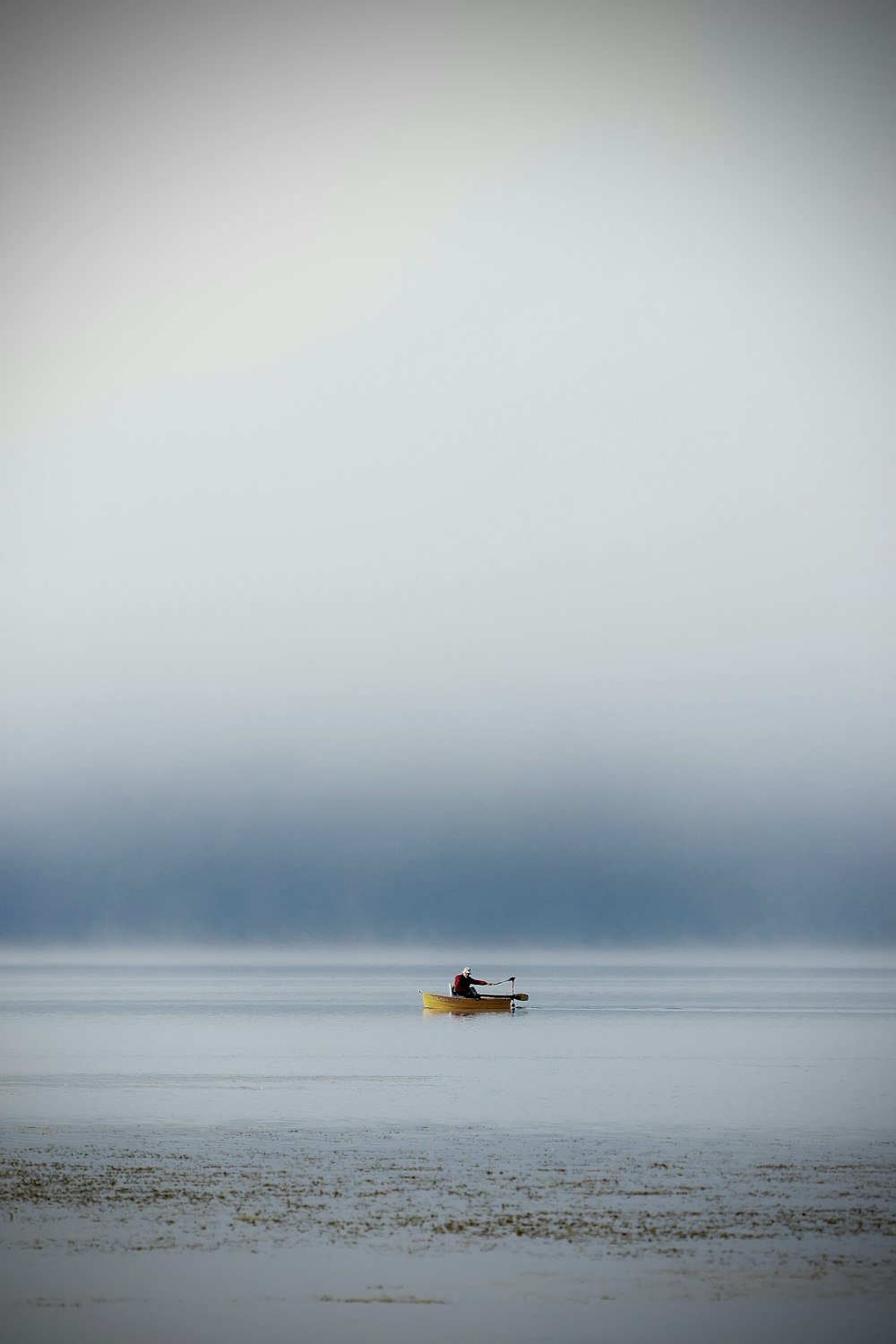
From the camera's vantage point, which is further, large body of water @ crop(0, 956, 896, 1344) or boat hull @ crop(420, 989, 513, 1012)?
boat hull @ crop(420, 989, 513, 1012)

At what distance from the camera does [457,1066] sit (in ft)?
151

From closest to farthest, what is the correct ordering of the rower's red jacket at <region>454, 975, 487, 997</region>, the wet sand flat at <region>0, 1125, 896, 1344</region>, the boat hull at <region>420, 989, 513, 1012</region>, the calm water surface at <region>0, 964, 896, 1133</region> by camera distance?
the wet sand flat at <region>0, 1125, 896, 1344</region> → the calm water surface at <region>0, 964, 896, 1133</region> → the rower's red jacket at <region>454, 975, 487, 997</region> → the boat hull at <region>420, 989, 513, 1012</region>

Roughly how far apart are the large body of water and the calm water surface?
0.21 meters

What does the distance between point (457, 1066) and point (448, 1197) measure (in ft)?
80.2

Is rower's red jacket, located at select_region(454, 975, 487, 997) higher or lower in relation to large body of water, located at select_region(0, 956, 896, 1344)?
higher

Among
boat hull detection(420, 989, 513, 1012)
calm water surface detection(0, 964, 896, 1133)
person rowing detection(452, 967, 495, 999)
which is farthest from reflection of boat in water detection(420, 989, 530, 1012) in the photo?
calm water surface detection(0, 964, 896, 1133)

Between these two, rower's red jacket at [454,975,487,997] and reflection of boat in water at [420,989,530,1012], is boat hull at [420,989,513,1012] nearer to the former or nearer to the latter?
reflection of boat in water at [420,989,530,1012]

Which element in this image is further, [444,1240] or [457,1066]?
[457,1066]

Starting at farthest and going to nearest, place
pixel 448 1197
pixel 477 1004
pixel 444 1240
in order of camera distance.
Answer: pixel 477 1004, pixel 448 1197, pixel 444 1240

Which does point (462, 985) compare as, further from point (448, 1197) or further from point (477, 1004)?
point (448, 1197)

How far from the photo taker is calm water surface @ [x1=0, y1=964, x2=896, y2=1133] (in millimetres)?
32906

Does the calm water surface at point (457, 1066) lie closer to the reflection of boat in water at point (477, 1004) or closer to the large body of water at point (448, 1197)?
the large body of water at point (448, 1197)

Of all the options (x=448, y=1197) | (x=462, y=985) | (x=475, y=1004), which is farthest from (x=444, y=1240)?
(x=475, y=1004)

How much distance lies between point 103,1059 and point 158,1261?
105 feet
